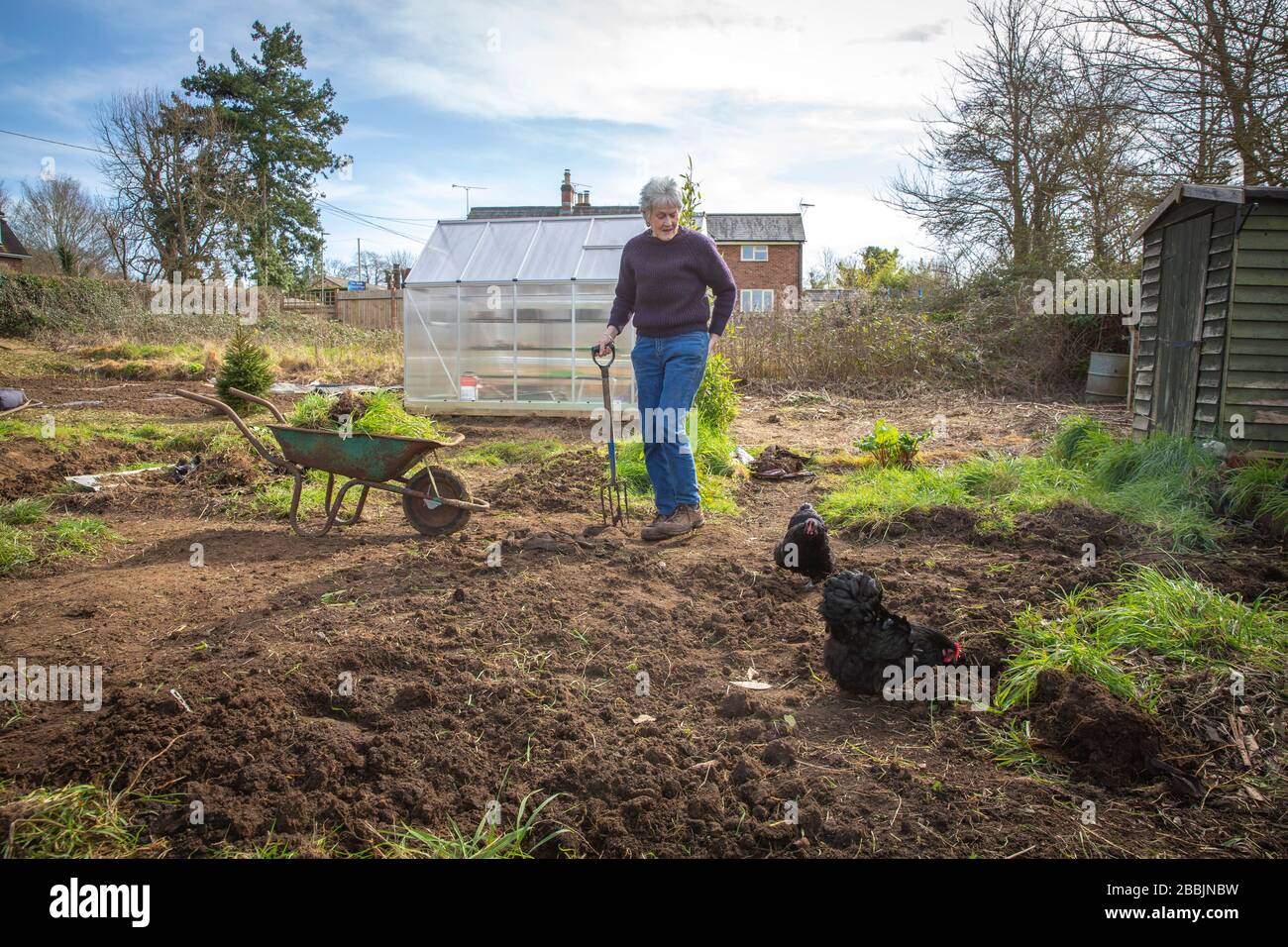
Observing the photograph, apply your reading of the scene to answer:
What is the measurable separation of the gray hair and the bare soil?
2.06 metres

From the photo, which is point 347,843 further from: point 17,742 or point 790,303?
point 790,303

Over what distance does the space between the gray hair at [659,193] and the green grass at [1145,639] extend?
3.02m

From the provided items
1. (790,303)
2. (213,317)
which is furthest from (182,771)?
(213,317)

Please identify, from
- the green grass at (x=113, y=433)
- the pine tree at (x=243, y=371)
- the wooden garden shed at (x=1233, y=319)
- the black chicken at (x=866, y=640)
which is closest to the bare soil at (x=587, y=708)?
the black chicken at (x=866, y=640)

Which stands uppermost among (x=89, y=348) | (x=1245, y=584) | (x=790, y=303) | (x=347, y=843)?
(x=790, y=303)

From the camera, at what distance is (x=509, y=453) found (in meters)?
8.27

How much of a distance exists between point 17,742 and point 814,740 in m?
2.43

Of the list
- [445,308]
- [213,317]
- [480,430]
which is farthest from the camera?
[213,317]

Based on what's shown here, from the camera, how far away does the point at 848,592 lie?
2896 mm

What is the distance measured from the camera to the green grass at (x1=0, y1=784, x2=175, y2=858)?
185 centimetres

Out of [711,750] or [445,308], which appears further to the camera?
[445,308]

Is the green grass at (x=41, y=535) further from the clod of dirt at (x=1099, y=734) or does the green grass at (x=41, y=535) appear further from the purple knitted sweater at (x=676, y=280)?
the clod of dirt at (x=1099, y=734)

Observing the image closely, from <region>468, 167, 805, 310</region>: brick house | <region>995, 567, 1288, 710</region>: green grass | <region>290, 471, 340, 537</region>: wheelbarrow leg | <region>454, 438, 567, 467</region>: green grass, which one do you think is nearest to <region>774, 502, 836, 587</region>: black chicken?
<region>995, 567, 1288, 710</region>: green grass

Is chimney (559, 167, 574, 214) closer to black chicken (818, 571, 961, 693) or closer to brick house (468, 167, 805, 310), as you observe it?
brick house (468, 167, 805, 310)
